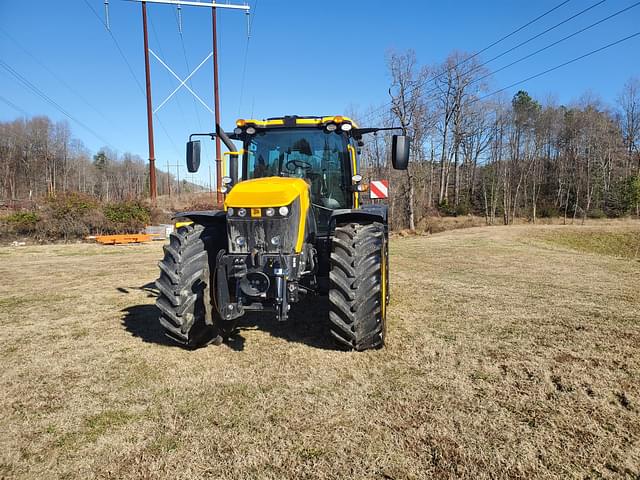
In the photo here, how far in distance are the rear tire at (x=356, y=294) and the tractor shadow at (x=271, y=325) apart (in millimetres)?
413

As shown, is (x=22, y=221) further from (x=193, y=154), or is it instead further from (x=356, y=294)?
(x=356, y=294)

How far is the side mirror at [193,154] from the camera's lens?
5.25 m

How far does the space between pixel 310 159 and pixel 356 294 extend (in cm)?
198

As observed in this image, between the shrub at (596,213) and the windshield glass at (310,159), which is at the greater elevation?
the windshield glass at (310,159)

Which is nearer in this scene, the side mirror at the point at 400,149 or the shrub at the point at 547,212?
the side mirror at the point at 400,149

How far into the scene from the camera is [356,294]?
3.89 m

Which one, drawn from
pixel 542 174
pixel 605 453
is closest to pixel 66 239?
pixel 605 453

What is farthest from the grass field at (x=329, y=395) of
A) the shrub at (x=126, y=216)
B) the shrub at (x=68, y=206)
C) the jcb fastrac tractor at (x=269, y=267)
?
the shrub at (x=126, y=216)

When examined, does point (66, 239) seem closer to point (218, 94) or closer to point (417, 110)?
point (218, 94)

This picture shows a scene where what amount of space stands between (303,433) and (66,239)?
67.1ft

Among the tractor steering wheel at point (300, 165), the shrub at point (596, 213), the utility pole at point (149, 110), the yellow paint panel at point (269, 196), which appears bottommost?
the shrub at point (596, 213)

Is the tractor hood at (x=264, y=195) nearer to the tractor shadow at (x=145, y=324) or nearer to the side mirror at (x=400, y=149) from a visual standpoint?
the side mirror at (x=400, y=149)

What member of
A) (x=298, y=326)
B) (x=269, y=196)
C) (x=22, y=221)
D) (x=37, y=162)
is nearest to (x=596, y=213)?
(x=298, y=326)

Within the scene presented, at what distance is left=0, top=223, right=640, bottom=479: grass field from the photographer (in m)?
2.44
